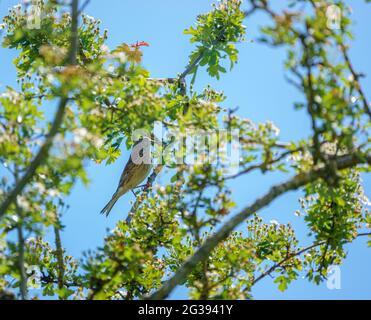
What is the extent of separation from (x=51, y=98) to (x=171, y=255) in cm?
273

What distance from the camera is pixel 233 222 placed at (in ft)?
15.9

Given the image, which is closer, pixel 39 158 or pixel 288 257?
pixel 39 158

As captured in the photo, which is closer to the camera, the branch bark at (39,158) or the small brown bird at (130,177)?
the branch bark at (39,158)

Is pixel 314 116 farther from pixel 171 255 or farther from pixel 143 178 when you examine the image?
pixel 143 178

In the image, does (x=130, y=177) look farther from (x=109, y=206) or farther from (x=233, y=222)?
(x=233, y=222)

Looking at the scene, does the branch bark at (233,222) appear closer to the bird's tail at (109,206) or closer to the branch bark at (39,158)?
the branch bark at (39,158)

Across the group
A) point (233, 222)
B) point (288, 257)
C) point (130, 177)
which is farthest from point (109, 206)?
point (233, 222)

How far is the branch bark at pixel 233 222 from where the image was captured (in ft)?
15.6

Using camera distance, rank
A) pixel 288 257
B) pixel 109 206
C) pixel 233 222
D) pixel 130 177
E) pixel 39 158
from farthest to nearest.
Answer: pixel 130 177
pixel 109 206
pixel 288 257
pixel 233 222
pixel 39 158

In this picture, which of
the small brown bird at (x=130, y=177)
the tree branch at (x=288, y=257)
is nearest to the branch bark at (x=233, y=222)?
A: the tree branch at (x=288, y=257)

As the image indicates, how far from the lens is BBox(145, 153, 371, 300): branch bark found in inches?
188

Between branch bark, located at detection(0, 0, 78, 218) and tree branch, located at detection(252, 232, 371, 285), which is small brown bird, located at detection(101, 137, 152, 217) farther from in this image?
branch bark, located at detection(0, 0, 78, 218)

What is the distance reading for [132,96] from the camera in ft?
19.5
